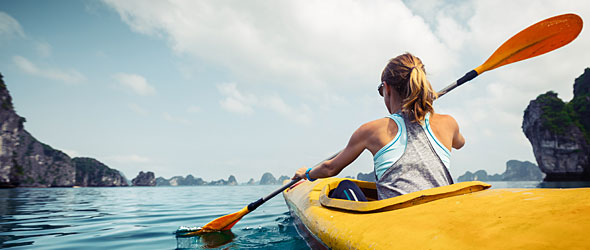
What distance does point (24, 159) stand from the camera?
6066 centimetres

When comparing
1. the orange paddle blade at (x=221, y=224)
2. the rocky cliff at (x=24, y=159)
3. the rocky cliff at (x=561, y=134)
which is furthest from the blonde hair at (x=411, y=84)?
the rocky cliff at (x=24, y=159)

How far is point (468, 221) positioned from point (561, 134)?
5376cm

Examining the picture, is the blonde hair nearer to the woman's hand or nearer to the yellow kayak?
the yellow kayak

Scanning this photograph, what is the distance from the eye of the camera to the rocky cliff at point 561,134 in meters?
38.0

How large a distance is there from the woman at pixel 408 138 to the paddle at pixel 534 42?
1545 mm

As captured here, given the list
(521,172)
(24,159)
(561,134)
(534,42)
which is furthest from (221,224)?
(521,172)

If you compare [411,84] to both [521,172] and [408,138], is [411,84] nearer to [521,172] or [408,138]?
[408,138]

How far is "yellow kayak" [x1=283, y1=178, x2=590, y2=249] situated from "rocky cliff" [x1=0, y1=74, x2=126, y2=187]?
6066 centimetres

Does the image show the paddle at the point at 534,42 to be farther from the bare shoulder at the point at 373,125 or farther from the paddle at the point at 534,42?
the bare shoulder at the point at 373,125

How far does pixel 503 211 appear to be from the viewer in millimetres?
1171

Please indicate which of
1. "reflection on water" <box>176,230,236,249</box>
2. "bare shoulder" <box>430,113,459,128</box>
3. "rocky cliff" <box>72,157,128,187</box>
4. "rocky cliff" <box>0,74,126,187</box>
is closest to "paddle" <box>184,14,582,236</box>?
"bare shoulder" <box>430,113,459,128</box>

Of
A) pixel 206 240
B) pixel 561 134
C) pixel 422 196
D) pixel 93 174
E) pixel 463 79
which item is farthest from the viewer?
pixel 93 174

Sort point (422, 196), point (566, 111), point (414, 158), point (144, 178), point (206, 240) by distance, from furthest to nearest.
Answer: point (144, 178) → point (566, 111) → point (206, 240) → point (414, 158) → point (422, 196)

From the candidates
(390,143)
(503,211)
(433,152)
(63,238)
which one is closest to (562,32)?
(433,152)
